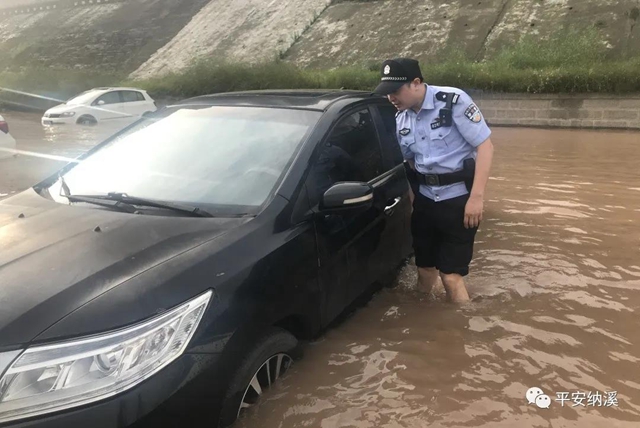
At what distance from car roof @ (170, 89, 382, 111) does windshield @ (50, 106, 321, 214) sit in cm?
10

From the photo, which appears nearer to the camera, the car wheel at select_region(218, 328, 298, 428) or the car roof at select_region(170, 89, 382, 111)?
the car wheel at select_region(218, 328, 298, 428)

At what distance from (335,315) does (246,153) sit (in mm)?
1078

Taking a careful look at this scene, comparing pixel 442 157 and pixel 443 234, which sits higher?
pixel 442 157

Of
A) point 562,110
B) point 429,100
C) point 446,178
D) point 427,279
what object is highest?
point 429,100

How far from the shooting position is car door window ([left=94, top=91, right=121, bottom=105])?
16.3 meters

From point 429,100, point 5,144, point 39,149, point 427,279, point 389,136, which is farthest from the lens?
point 39,149

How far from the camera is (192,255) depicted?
229cm

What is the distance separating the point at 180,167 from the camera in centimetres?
309

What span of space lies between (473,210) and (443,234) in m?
0.37

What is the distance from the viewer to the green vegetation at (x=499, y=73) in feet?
46.6

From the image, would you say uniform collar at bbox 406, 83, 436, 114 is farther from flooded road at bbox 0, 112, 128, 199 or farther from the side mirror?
flooded road at bbox 0, 112, 128, 199

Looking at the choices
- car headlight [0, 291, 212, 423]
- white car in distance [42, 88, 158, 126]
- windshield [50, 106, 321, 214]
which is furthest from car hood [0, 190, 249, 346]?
white car in distance [42, 88, 158, 126]

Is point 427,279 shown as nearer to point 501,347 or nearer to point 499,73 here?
point 501,347

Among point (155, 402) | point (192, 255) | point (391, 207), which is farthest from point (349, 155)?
point (155, 402)
